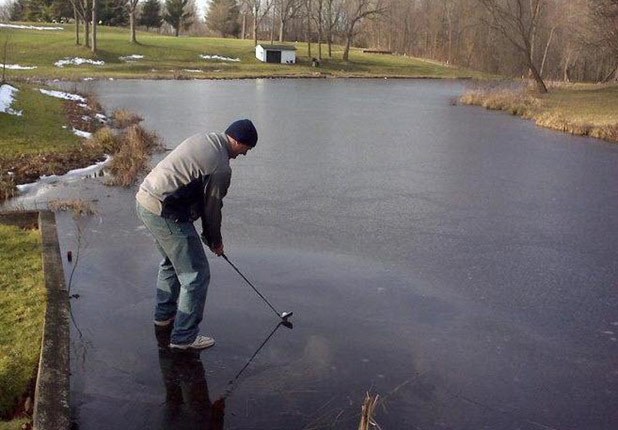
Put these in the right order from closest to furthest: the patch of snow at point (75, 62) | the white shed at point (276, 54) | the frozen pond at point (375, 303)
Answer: the frozen pond at point (375, 303) → the patch of snow at point (75, 62) → the white shed at point (276, 54)

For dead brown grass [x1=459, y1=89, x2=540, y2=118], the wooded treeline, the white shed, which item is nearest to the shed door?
the white shed

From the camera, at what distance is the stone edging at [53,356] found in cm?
412

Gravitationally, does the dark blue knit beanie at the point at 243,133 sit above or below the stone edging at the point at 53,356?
above

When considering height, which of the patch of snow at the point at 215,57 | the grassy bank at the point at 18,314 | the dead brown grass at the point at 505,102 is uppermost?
the patch of snow at the point at 215,57

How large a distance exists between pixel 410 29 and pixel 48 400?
83.1m

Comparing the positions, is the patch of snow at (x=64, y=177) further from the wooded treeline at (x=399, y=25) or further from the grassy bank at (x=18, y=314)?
the wooded treeline at (x=399, y=25)

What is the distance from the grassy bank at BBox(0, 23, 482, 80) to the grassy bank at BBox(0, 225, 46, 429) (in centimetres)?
3289

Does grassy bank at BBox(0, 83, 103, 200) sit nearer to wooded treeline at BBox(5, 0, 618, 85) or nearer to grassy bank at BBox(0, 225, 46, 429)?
grassy bank at BBox(0, 225, 46, 429)

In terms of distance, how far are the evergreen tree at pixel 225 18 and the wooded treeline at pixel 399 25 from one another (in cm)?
13

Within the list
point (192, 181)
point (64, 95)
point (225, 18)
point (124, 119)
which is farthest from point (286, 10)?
point (192, 181)

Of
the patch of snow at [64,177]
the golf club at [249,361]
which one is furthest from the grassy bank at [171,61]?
the golf club at [249,361]

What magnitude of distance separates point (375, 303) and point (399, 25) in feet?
264

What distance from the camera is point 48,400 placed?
4.27 metres

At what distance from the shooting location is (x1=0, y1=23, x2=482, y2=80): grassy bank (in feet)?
147
